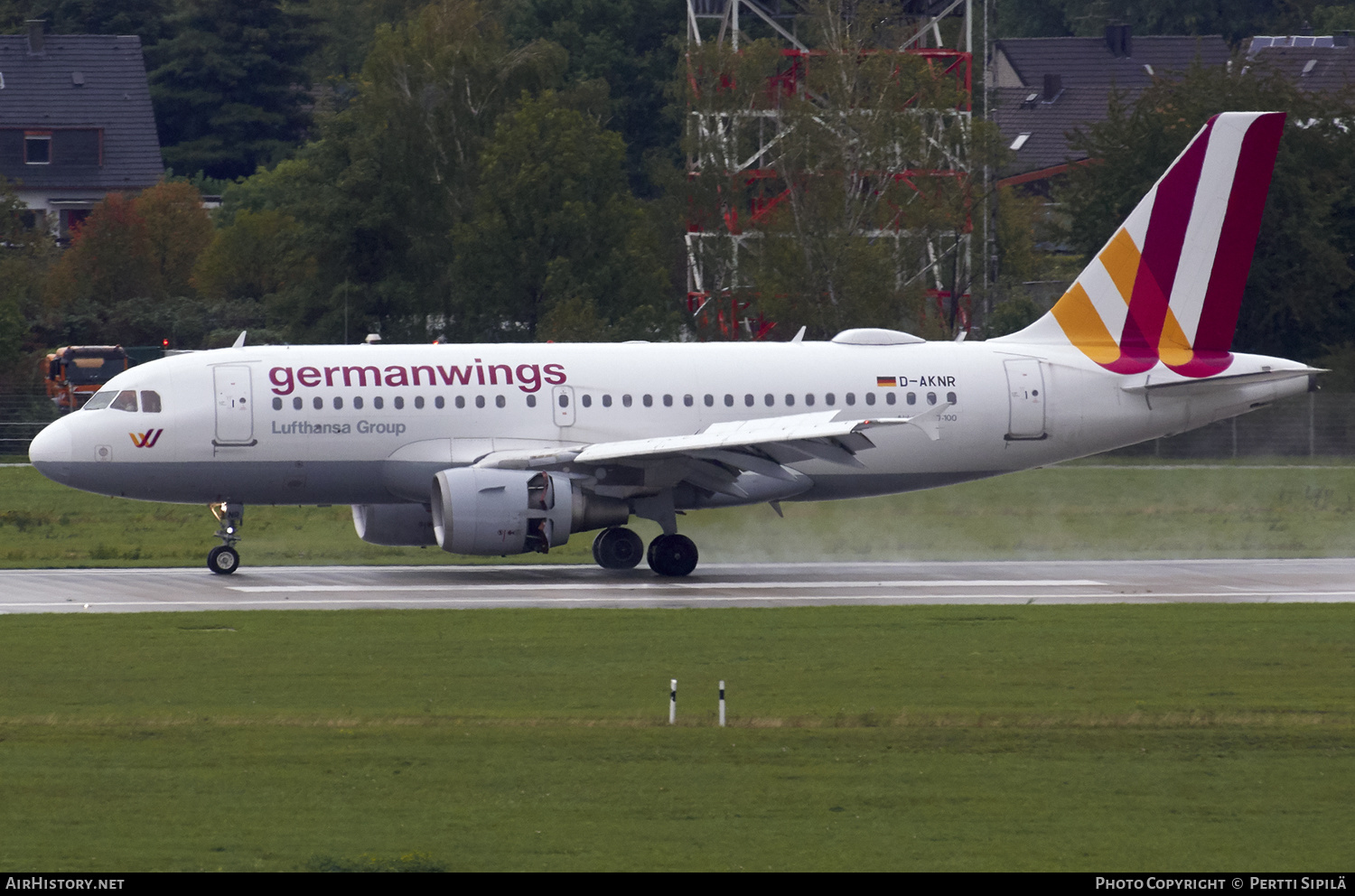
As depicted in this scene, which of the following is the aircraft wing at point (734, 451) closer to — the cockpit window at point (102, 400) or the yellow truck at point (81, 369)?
the cockpit window at point (102, 400)

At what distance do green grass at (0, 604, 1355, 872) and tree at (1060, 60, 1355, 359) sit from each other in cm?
3468

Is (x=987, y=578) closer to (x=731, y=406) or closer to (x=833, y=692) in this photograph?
(x=731, y=406)

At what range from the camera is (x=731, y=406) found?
3133 cm

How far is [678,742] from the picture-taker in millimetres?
16078

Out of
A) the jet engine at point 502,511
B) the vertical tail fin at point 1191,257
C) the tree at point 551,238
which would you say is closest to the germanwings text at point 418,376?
the jet engine at point 502,511

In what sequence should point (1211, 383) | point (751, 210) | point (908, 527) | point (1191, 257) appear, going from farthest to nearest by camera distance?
point (751, 210) → point (908, 527) → point (1191, 257) → point (1211, 383)

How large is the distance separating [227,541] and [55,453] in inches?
121

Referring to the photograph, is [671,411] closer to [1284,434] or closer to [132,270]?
[1284,434]

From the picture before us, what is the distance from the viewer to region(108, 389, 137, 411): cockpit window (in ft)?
99.2

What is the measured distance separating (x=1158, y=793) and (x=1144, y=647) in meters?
7.85

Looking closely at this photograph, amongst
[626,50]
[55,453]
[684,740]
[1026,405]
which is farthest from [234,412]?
[626,50]

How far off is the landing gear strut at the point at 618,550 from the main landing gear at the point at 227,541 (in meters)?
5.94

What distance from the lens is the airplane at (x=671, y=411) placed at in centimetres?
2959

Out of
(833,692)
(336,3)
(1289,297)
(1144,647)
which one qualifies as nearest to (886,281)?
(1289,297)
